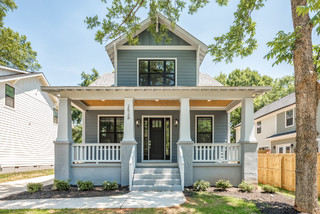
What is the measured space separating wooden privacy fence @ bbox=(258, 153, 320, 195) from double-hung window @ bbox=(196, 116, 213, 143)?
2554 mm

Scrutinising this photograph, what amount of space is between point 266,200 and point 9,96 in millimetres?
13696

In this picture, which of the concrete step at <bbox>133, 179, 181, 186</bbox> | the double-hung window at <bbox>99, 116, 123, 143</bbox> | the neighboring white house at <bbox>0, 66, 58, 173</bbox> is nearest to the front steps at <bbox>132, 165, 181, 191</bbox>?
the concrete step at <bbox>133, 179, 181, 186</bbox>

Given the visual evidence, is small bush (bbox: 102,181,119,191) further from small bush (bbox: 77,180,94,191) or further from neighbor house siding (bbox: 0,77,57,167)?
neighbor house siding (bbox: 0,77,57,167)

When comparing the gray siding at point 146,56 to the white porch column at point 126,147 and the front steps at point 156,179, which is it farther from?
the front steps at point 156,179

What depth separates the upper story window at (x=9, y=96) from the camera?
38.5ft

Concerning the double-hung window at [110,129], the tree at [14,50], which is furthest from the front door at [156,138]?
the tree at [14,50]

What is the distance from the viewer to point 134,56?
31.2ft

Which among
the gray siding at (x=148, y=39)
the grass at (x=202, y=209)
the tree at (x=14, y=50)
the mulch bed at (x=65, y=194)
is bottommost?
the mulch bed at (x=65, y=194)

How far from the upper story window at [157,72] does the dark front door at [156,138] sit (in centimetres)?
A: 203

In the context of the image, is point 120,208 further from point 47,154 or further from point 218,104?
point 47,154

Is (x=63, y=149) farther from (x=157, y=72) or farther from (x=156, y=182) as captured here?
(x=157, y=72)

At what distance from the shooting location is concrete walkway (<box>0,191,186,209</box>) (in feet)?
17.5

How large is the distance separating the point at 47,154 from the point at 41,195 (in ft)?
35.3

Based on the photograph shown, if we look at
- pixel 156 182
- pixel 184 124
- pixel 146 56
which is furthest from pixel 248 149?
pixel 146 56
